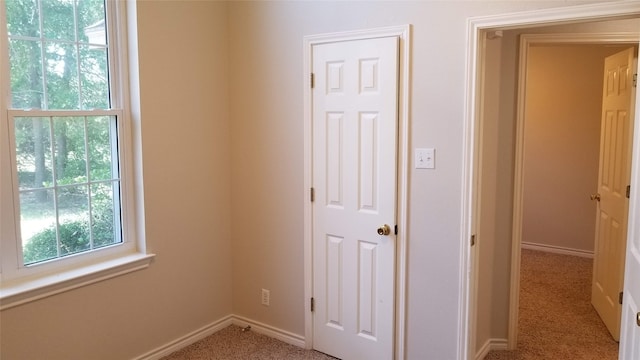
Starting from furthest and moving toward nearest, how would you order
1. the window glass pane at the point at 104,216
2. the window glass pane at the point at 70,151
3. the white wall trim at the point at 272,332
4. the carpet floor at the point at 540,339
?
the white wall trim at the point at 272,332 < the carpet floor at the point at 540,339 < the window glass pane at the point at 104,216 < the window glass pane at the point at 70,151

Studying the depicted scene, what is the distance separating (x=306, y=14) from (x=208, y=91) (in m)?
0.82

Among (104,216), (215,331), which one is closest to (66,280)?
(104,216)

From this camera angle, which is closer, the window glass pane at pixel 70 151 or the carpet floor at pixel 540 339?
the window glass pane at pixel 70 151

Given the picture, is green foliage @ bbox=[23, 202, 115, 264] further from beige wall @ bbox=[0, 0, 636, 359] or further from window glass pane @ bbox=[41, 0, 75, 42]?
window glass pane @ bbox=[41, 0, 75, 42]

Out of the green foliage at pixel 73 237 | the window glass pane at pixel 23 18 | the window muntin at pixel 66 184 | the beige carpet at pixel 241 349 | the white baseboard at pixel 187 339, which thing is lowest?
the beige carpet at pixel 241 349

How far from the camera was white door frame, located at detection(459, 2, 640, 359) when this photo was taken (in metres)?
2.30

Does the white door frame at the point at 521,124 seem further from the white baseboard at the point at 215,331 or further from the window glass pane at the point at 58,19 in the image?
the window glass pane at the point at 58,19

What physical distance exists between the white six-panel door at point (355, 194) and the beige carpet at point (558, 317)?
895 mm

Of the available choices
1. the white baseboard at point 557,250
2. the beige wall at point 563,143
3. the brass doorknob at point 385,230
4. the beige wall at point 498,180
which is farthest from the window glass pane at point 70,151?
the white baseboard at point 557,250

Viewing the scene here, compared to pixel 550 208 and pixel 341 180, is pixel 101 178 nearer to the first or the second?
pixel 341 180

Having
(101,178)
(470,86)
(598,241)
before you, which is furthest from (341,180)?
(598,241)

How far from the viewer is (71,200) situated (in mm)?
2760

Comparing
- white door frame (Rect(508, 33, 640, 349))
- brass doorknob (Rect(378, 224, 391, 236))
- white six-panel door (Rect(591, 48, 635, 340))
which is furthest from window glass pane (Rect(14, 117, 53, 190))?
white six-panel door (Rect(591, 48, 635, 340))

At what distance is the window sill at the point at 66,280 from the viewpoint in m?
2.46
